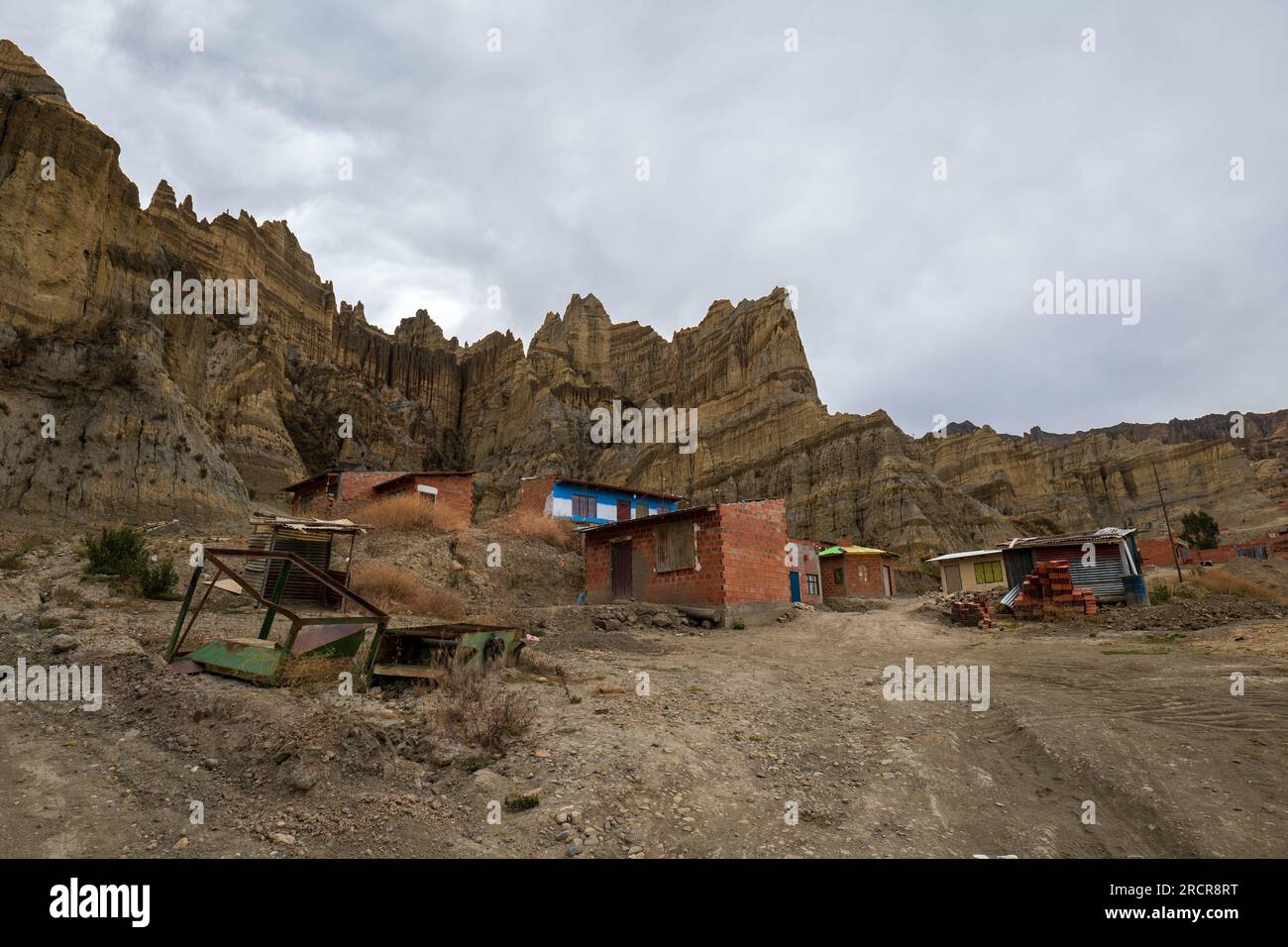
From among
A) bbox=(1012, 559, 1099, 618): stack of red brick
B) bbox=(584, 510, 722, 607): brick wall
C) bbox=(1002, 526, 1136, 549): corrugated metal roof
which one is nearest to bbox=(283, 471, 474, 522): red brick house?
bbox=(584, 510, 722, 607): brick wall

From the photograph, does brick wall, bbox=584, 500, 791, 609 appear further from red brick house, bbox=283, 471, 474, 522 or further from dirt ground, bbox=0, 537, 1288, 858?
→ dirt ground, bbox=0, 537, 1288, 858

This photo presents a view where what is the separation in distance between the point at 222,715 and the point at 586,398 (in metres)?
79.9

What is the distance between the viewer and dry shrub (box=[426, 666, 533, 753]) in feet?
19.0

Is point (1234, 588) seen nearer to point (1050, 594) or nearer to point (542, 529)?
point (1050, 594)

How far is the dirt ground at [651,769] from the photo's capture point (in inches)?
163

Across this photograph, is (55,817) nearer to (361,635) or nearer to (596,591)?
(361,635)

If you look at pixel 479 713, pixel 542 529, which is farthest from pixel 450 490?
pixel 479 713

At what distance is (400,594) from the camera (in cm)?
1666

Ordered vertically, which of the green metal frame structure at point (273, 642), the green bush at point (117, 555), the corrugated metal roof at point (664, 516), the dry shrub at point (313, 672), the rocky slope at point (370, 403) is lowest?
the dry shrub at point (313, 672)

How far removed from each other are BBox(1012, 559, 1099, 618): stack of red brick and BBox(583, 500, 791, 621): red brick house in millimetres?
8140

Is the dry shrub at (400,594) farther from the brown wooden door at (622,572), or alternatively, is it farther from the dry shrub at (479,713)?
the dry shrub at (479,713)

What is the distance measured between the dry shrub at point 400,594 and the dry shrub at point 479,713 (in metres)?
9.37

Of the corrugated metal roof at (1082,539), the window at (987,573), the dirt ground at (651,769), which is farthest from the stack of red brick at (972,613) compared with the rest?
the window at (987,573)
